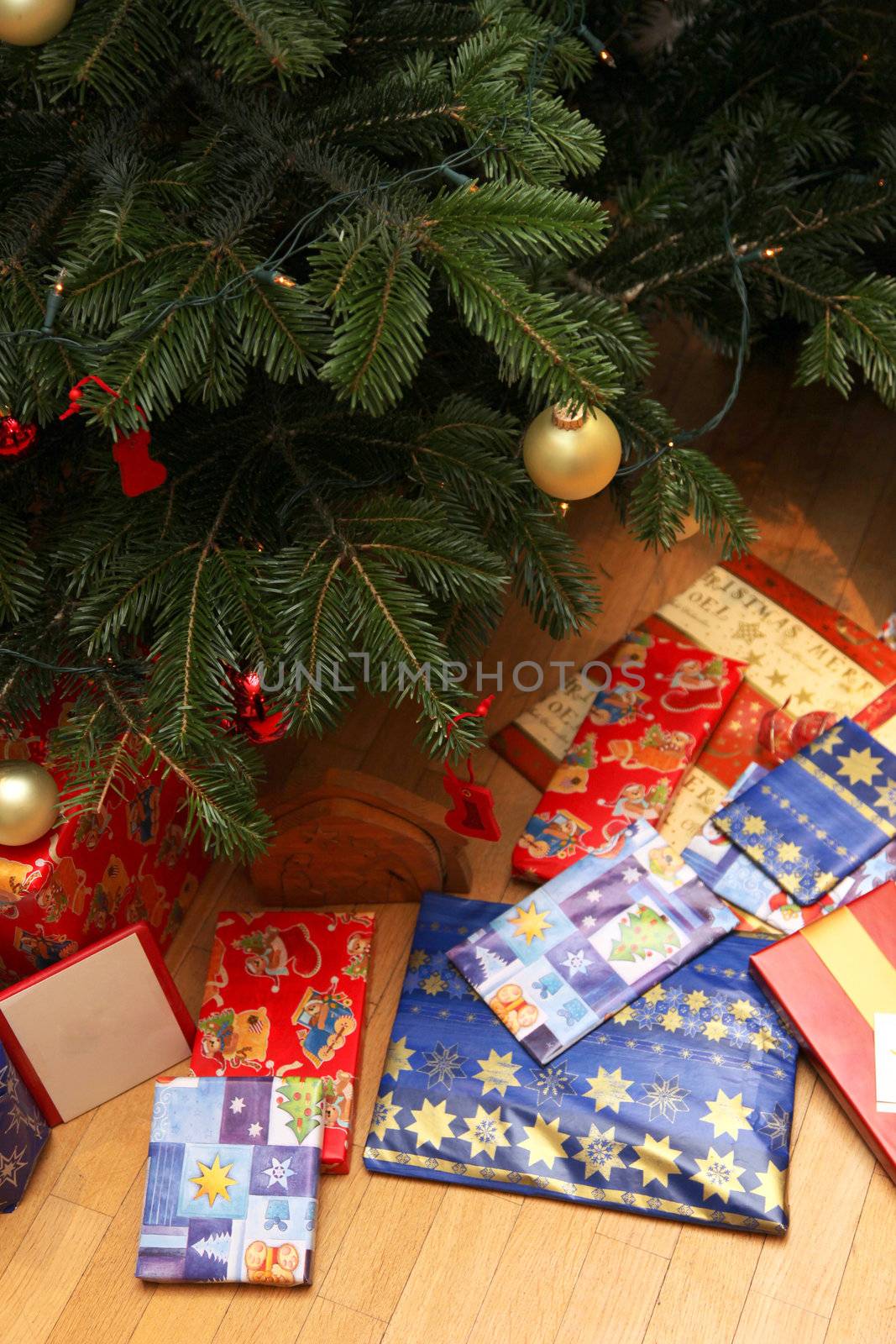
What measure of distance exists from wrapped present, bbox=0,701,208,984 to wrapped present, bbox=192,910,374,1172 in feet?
0.28

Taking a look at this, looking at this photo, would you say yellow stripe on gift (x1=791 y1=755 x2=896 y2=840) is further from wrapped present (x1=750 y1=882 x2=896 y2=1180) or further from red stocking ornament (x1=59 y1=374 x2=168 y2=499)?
red stocking ornament (x1=59 y1=374 x2=168 y2=499)

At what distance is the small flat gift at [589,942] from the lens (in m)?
1.15

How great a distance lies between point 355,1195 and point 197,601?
0.58m

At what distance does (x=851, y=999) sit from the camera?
1117 millimetres

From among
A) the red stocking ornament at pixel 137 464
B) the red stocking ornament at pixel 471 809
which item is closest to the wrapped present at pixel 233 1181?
the red stocking ornament at pixel 471 809

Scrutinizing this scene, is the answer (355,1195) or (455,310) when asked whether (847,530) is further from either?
(355,1195)

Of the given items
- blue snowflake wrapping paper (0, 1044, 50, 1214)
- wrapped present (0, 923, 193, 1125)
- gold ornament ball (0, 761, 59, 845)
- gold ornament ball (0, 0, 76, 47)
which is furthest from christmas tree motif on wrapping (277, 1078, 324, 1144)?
gold ornament ball (0, 0, 76, 47)

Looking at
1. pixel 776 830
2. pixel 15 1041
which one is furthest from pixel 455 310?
pixel 15 1041

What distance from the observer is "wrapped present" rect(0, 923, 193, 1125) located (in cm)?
107

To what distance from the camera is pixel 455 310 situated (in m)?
1.06

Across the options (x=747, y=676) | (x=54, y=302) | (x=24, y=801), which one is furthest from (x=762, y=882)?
(x=54, y=302)

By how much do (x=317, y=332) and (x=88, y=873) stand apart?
520mm

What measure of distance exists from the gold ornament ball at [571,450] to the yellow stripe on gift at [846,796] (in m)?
0.52

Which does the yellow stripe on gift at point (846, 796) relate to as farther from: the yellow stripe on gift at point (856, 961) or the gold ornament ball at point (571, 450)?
the gold ornament ball at point (571, 450)
